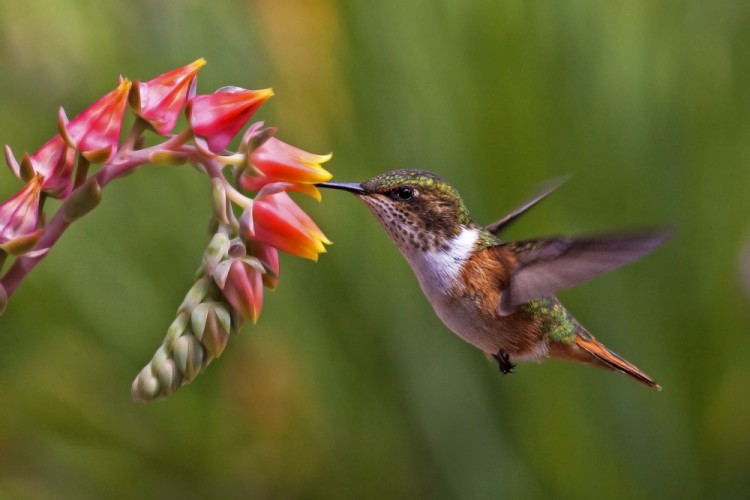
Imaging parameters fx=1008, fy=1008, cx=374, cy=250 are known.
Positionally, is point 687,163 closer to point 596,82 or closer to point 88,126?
point 596,82

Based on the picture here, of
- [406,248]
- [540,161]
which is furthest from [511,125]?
[406,248]

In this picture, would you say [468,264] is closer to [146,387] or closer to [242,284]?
[242,284]

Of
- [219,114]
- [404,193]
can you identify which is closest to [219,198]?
[219,114]

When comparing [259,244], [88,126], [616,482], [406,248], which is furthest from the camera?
[616,482]

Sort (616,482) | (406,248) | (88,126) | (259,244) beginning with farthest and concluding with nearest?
1. (616,482)
2. (406,248)
3. (259,244)
4. (88,126)

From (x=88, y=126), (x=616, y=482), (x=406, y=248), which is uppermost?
(x=88, y=126)

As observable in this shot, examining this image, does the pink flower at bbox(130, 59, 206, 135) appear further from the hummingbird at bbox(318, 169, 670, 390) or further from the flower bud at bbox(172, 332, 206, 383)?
the hummingbird at bbox(318, 169, 670, 390)

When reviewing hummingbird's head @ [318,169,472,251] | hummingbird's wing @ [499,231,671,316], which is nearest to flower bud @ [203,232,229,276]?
hummingbird's head @ [318,169,472,251]

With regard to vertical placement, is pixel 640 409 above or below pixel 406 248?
below
